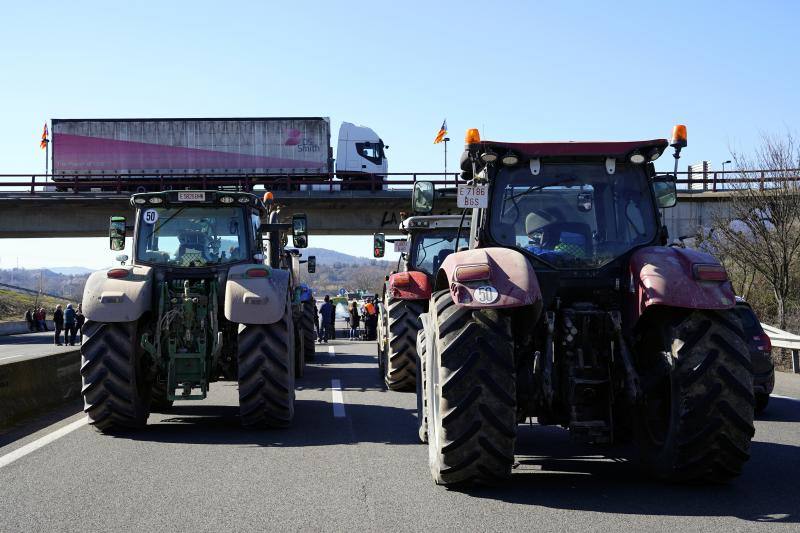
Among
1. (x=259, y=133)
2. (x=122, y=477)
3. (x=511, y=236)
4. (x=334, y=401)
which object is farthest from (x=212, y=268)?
(x=259, y=133)

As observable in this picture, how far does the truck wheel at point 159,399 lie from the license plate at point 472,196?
589 centimetres

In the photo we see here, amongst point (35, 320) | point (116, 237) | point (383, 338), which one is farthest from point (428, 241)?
point (35, 320)

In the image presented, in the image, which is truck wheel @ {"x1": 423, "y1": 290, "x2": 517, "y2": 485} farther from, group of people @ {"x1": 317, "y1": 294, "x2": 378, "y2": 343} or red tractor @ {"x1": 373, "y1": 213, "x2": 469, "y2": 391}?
group of people @ {"x1": 317, "y1": 294, "x2": 378, "y2": 343}

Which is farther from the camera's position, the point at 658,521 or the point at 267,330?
the point at 267,330

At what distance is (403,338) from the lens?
14.1 meters

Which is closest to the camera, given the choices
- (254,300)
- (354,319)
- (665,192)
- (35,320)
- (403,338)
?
(665,192)

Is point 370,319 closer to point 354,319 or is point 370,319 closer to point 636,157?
point 354,319

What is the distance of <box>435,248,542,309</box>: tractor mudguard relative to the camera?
657 cm

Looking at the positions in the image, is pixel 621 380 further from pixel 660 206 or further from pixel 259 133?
pixel 259 133

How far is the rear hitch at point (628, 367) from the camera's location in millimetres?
6828

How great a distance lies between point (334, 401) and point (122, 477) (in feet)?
19.7

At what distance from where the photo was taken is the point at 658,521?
231 inches

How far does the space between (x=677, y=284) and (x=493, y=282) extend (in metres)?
1.33

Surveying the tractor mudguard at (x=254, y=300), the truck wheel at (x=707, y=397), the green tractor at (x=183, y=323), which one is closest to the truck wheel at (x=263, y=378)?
the green tractor at (x=183, y=323)
